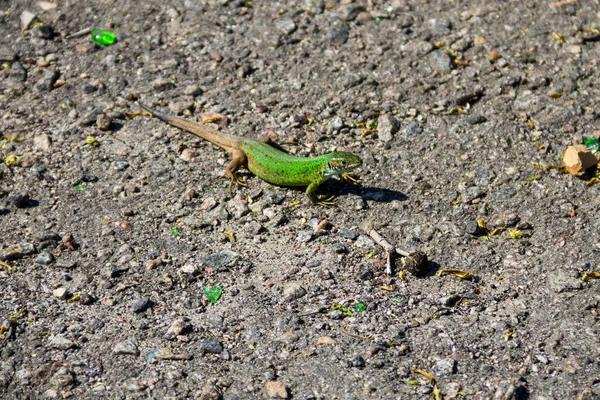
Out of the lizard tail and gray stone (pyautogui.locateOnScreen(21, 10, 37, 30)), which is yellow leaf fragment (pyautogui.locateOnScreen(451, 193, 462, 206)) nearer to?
the lizard tail

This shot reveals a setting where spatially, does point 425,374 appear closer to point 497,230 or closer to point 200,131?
point 497,230

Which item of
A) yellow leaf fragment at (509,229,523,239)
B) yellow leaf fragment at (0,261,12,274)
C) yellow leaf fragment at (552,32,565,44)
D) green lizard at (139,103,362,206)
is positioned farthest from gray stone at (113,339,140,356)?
yellow leaf fragment at (552,32,565,44)

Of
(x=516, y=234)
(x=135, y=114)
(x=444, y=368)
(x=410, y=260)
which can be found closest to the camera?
(x=444, y=368)

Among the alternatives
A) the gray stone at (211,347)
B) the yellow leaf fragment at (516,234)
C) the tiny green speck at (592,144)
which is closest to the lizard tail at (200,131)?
the gray stone at (211,347)

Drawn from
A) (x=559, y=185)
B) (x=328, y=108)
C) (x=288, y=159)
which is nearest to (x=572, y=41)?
(x=559, y=185)

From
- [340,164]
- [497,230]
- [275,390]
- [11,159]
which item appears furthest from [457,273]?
[11,159]
